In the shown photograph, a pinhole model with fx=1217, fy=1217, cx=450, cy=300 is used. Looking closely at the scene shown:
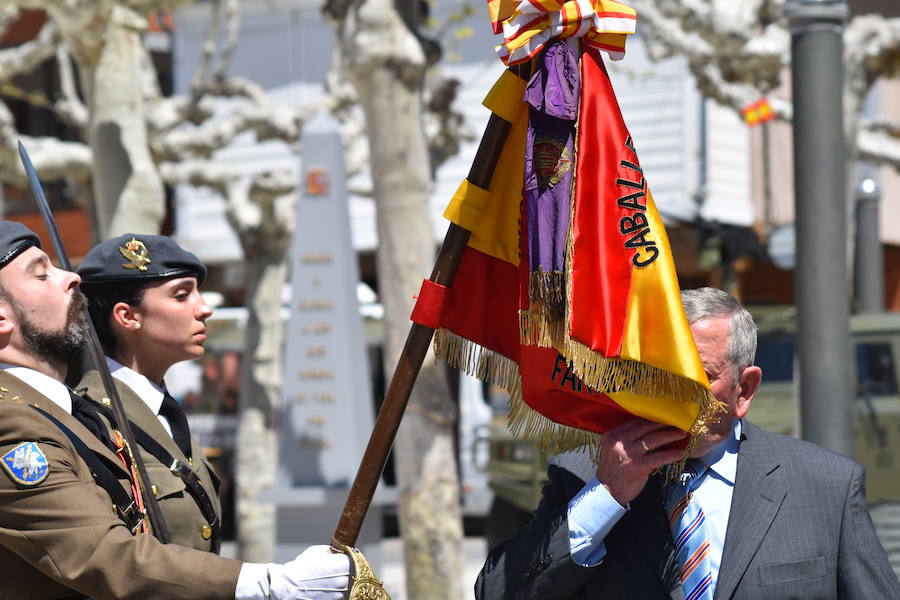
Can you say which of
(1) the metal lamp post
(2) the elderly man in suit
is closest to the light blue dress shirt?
(2) the elderly man in suit

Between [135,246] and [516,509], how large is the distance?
6666 millimetres

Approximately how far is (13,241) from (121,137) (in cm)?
591

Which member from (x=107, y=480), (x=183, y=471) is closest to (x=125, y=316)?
(x=183, y=471)

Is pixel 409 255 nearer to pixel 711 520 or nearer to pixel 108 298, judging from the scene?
pixel 108 298

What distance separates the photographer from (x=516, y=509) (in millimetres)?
9484

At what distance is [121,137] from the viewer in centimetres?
826

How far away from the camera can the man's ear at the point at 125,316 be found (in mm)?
3184

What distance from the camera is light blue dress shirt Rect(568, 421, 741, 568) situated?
2459 millimetres

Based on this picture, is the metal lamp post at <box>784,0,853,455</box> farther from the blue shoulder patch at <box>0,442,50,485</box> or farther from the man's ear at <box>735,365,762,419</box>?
the blue shoulder patch at <box>0,442,50,485</box>

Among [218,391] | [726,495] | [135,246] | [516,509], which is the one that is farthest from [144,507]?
[218,391]

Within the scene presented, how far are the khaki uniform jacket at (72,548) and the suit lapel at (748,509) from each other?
101 centimetres

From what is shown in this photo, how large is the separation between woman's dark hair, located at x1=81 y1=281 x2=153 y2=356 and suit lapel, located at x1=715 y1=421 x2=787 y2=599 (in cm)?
159

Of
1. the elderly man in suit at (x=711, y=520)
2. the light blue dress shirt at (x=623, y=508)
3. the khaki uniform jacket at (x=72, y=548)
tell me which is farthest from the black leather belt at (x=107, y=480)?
the light blue dress shirt at (x=623, y=508)

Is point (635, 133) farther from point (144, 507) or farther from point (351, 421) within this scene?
point (144, 507)
